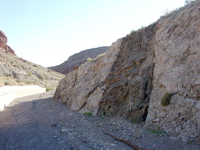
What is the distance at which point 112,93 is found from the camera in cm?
855

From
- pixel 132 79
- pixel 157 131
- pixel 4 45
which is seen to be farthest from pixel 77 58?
pixel 157 131

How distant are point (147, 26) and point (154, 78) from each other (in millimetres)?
3495

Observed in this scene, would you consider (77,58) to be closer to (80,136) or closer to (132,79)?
(132,79)

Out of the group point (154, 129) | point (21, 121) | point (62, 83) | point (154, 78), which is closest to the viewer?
point (154, 129)

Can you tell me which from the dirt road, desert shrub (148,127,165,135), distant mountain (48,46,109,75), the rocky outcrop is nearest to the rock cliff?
desert shrub (148,127,165,135)

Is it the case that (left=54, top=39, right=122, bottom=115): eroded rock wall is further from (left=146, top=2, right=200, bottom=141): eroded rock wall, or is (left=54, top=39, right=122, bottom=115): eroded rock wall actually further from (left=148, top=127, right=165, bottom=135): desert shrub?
(left=148, top=127, right=165, bottom=135): desert shrub

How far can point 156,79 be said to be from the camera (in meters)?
6.67

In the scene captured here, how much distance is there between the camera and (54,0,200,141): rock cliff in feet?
17.2

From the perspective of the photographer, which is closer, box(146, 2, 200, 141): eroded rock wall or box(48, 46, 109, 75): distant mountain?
box(146, 2, 200, 141): eroded rock wall

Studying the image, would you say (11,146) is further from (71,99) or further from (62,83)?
(62,83)

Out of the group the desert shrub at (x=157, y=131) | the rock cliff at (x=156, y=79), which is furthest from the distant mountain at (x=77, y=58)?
the desert shrub at (x=157, y=131)

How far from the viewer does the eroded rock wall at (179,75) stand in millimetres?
4984

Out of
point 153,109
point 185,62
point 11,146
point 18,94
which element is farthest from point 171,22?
point 18,94

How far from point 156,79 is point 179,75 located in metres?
1.03
